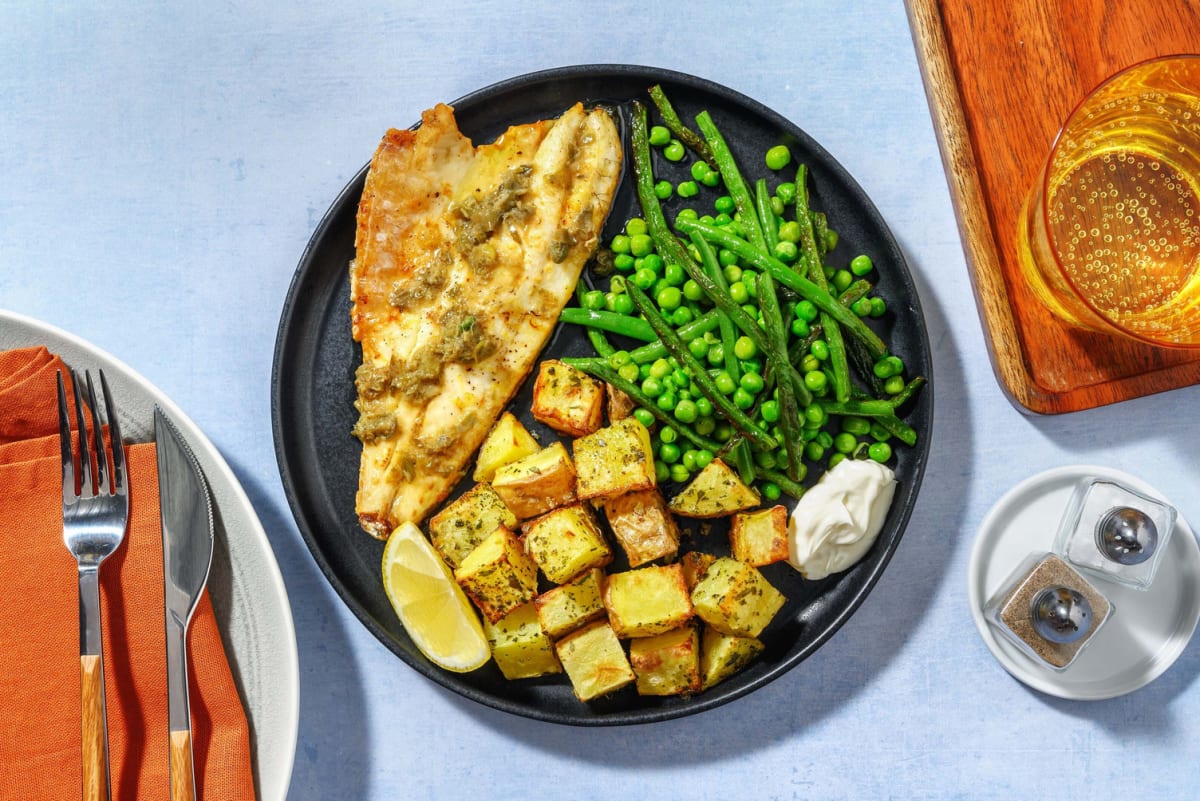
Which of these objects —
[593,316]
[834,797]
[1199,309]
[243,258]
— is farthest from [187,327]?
[1199,309]

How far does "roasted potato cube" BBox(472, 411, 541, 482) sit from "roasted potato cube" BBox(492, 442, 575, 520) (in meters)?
0.04

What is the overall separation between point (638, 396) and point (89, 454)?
2019mm

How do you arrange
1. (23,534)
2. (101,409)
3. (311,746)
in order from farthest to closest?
1. (311,746)
2. (101,409)
3. (23,534)

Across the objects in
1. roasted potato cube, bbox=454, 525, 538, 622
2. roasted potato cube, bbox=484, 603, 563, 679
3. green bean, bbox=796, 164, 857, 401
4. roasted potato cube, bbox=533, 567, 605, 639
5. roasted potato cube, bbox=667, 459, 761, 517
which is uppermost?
green bean, bbox=796, 164, 857, 401

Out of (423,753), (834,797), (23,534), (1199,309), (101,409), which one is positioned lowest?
(834,797)

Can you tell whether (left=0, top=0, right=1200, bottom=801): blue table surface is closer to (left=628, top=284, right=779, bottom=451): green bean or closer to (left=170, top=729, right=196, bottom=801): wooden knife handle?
(left=170, top=729, right=196, bottom=801): wooden knife handle

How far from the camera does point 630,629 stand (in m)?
3.27

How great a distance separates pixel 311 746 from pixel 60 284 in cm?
221

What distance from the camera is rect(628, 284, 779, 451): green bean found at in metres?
3.37

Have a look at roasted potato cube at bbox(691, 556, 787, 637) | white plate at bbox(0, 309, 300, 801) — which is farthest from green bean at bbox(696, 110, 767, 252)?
white plate at bbox(0, 309, 300, 801)

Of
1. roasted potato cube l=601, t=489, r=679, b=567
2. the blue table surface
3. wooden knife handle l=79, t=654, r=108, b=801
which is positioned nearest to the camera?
wooden knife handle l=79, t=654, r=108, b=801

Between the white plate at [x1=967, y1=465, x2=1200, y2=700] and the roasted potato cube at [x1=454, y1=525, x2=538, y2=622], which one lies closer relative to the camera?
the roasted potato cube at [x1=454, y1=525, x2=538, y2=622]

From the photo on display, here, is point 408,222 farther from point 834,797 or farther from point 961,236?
point 834,797

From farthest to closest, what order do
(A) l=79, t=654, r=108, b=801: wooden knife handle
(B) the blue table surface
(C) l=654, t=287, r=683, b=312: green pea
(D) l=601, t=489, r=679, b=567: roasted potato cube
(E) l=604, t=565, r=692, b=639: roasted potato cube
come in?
(B) the blue table surface
(C) l=654, t=287, r=683, b=312: green pea
(D) l=601, t=489, r=679, b=567: roasted potato cube
(E) l=604, t=565, r=692, b=639: roasted potato cube
(A) l=79, t=654, r=108, b=801: wooden knife handle
